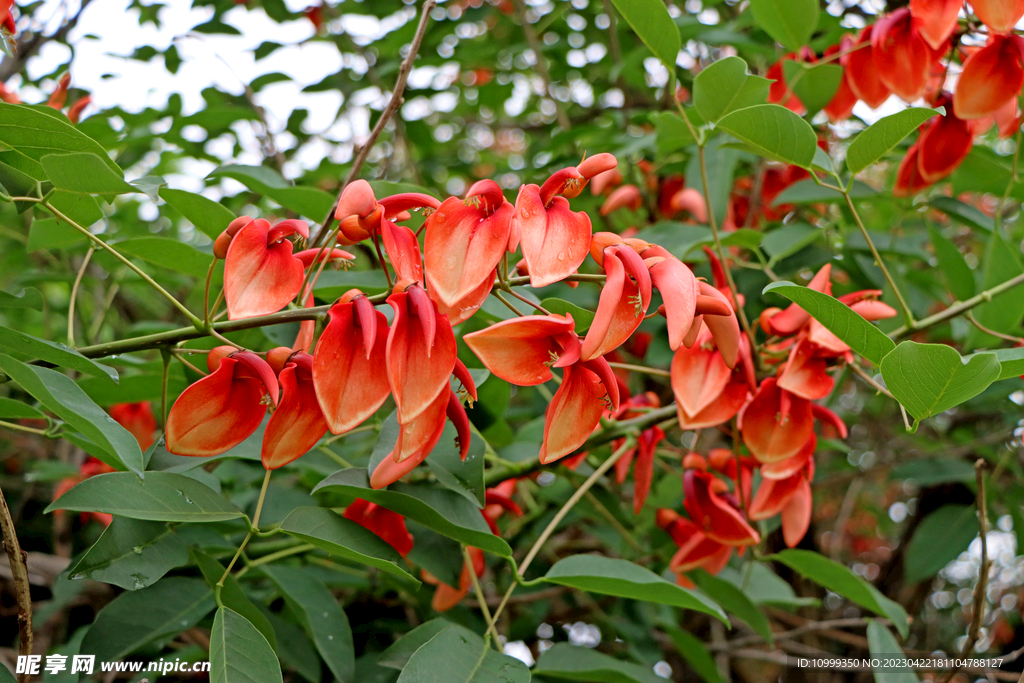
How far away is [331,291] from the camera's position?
84 cm

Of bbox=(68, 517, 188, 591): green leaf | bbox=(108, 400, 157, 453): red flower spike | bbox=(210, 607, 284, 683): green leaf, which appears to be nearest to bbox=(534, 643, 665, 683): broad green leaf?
bbox=(210, 607, 284, 683): green leaf

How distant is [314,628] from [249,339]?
392 mm

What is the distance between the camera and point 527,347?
57cm

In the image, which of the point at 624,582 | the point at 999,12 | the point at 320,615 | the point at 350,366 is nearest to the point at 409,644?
the point at 320,615

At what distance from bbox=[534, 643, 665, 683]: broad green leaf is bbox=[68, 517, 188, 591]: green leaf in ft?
1.36

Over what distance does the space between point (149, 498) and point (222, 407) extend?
0.10 meters

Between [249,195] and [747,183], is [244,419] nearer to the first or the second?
[249,195]

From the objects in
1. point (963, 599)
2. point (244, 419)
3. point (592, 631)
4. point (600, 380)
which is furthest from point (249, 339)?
point (963, 599)

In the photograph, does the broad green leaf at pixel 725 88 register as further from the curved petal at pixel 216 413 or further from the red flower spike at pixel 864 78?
the curved petal at pixel 216 413

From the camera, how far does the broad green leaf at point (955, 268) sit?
1.05m

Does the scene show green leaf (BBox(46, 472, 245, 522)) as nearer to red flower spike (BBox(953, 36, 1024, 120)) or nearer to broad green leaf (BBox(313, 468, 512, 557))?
broad green leaf (BBox(313, 468, 512, 557))

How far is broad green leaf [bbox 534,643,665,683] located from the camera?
2.59 ft

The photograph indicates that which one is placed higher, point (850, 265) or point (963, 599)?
point (850, 265)

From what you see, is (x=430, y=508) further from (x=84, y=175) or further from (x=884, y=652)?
(x=884, y=652)
